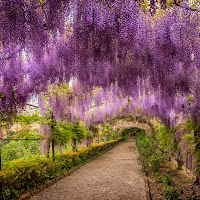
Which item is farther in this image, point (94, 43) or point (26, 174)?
point (26, 174)

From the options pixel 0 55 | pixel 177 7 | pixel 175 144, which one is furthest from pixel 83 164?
pixel 177 7

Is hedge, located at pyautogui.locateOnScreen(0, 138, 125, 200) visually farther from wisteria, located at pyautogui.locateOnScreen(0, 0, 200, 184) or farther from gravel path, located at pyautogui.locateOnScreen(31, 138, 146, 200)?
wisteria, located at pyautogui.locateOnScreen(0, 0, 200, 184)

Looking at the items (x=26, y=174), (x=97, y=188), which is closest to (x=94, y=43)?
(x=26, y=174)

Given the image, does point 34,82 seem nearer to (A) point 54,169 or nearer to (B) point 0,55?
(B) point 0,55

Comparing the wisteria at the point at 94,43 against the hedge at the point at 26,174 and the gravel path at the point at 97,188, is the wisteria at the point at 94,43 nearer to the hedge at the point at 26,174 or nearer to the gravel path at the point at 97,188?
the hedge at the point at 26,174

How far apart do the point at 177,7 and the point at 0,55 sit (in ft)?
9.13

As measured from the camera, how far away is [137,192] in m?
5.16

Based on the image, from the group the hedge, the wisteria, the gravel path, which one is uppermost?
the wisteria

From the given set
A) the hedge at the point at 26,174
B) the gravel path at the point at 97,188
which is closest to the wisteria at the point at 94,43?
the hedge at the point at 26,174

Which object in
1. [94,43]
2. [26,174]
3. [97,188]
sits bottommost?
[97,188]

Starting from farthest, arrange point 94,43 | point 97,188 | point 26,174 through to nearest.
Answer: point 97,188, point 26,174, point 94,43

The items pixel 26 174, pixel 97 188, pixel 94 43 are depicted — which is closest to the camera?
pixel 94 43

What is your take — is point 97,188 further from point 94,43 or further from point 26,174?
point 94,43

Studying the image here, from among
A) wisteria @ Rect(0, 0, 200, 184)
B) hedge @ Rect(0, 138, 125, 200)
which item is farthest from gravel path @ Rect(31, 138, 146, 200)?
wisteria @ Rect(0, 0, 200, 184)
